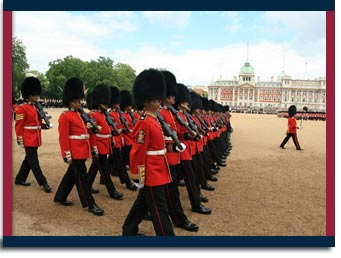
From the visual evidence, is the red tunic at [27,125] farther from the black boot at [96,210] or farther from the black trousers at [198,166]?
the black trousers at [198,166]

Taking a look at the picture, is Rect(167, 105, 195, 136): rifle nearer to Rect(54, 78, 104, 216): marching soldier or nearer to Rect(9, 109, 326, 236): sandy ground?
Rect(9, 109, 326, 236): sandy ground

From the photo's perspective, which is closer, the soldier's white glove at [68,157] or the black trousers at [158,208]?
the black trousers at [158,208]

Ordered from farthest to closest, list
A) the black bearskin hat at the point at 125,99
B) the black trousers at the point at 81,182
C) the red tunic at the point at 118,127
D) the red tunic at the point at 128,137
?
the black bearskin hat at the point at 125,99 → the red tunic at the point at 128,137 → the red tunic at the point at 118,127 → the black trousers at the point at 81,182

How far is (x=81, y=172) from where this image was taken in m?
4.74

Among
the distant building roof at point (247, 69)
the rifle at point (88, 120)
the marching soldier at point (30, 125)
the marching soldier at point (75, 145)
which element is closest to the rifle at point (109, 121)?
the rifle at point (88, 120)

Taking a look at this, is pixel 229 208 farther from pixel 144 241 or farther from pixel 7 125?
pixel 7 125

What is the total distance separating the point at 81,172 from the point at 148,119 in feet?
5.57

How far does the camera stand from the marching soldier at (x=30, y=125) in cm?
558

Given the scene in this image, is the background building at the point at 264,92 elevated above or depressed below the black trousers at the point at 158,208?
above

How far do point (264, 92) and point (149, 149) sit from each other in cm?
9269

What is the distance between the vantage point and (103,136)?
17.8 feet

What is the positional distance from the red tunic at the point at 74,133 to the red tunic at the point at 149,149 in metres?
1.43

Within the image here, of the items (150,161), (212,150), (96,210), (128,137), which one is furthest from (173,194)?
(212,150)

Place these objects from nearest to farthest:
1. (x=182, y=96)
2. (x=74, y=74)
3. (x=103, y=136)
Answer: (x=182, y=96)
(x=103, y=136)
(x=74, y=74)
